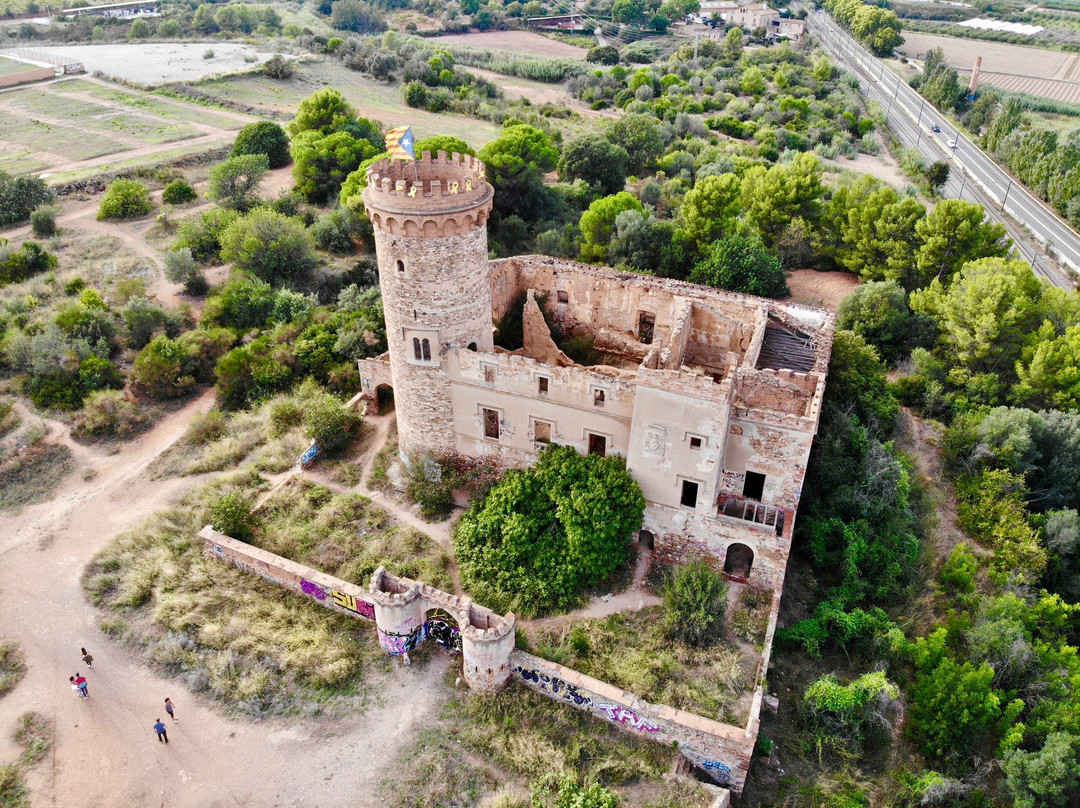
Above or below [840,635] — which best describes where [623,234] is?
above

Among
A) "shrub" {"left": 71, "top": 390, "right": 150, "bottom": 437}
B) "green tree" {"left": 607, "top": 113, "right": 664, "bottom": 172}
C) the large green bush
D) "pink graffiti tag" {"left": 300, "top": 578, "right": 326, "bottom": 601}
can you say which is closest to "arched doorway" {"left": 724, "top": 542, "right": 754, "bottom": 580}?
the large green bush

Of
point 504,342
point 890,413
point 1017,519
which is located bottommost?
point 1017,519

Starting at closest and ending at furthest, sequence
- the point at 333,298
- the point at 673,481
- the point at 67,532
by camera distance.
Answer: the point at 673,481, the point at 67,532, the point at 333,298

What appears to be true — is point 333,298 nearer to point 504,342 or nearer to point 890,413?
point 504,342

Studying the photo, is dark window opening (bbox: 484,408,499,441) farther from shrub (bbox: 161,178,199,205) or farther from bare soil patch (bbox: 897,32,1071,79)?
bare soil patch (bbox: 897,32,1071,79)

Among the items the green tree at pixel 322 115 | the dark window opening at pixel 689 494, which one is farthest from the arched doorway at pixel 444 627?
the green tree at pixel 322 115

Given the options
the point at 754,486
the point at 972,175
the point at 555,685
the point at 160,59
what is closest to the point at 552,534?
the point at 555,685

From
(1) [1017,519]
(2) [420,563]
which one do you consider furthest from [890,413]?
(2) [420,563]

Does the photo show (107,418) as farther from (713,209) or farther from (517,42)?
(517,42)

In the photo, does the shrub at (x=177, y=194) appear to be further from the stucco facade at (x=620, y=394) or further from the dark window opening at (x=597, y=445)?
the dark window opening at (x=597, y=445)
